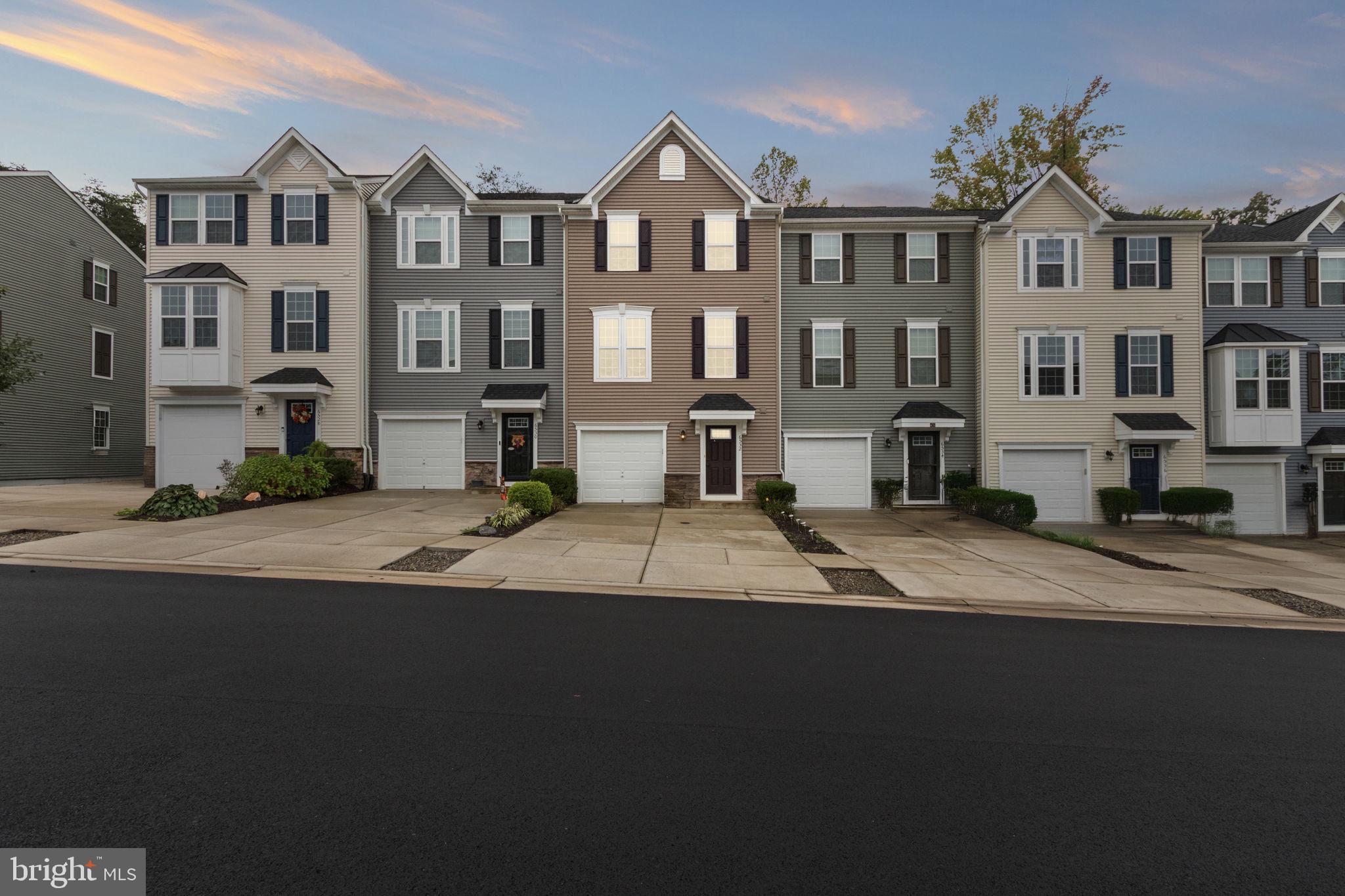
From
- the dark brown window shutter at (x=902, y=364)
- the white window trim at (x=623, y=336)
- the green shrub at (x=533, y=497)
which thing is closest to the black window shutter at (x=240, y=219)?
the white window trim at (x=623, y=336)

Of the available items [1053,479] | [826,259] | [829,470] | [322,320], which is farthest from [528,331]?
[1053,479]

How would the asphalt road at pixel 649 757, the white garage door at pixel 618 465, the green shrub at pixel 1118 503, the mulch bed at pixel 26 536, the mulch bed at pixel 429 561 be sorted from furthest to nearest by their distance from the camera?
the white garage door at pixel 618 465 → the green shrub at pixel 1118 503 → the mulch bed at pixel 26 536 → the mulch bed at pixel 429 561 → the asphalt road at pixel 649 757

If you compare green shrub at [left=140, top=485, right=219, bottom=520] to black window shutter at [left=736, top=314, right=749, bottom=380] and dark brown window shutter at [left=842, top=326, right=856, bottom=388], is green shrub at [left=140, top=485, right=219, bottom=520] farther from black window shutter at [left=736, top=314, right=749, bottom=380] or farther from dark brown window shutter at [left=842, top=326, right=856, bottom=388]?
dark brown window shutter at [left=842, top=326, right=856, bottom=388]

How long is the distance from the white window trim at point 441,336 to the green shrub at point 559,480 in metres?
5.52

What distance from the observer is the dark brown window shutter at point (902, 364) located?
71.7 ft

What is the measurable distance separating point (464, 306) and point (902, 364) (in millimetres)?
15049

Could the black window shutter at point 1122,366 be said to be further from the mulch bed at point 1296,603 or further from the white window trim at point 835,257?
the mulch bed at point 1296,603

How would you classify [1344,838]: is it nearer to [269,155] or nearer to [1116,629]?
[1116,629]

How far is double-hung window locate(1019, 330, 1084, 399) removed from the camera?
21234 mm

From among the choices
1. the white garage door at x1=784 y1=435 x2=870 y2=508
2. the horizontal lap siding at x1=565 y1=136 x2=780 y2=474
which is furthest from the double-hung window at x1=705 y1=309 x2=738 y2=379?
the white garage door at x1=784 y1=435 x2=870 y2=508

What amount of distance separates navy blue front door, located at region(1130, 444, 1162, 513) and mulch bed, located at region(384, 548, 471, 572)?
21.3 metres

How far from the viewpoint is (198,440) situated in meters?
21.2

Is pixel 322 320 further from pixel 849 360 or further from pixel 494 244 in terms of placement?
pixel 849 360

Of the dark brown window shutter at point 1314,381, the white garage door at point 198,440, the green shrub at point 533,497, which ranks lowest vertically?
the green shrub at point 533,497
